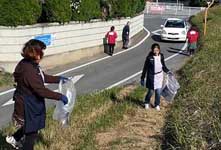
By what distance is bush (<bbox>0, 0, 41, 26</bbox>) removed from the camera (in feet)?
62.2

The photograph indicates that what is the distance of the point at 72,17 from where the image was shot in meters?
23.4

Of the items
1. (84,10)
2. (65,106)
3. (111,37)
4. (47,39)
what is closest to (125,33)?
(111,37)

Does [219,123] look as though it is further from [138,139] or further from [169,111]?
[169,111]

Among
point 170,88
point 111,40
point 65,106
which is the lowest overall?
point 111,40

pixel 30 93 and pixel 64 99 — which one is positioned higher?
pixel 30 93

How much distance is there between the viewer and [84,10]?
24.1 metres

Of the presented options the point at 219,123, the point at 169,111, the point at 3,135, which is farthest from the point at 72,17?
the point at 219,123

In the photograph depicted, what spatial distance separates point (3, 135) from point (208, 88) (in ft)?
13.6

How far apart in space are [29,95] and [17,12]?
1307cm

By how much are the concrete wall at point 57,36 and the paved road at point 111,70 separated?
3.47 feet

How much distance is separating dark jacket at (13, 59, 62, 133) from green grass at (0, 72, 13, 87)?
1001 centimetres

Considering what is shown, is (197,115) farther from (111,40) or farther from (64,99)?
(111,40)

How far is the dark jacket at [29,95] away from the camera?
6.59 m

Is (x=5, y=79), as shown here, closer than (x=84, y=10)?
Yes
